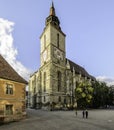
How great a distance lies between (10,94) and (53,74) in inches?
1401

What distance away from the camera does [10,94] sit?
1154 inches

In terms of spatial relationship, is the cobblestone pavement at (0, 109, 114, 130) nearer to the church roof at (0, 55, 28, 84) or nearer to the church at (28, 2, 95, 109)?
the church roof at (0, 55, 28, 84)

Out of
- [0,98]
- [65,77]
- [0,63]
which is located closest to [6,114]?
[0,98]

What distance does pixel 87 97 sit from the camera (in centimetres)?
6378

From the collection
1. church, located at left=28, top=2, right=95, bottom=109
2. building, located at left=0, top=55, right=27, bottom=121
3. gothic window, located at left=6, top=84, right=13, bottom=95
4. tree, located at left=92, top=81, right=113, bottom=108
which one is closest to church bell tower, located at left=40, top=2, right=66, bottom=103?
church, located at left=28, top=2, right=95, bottom=109

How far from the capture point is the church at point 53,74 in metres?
63.7

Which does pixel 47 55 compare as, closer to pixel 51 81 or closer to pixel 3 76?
pixel 51 81

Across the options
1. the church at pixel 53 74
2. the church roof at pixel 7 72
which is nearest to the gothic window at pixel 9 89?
the church roof at pixel 7 72

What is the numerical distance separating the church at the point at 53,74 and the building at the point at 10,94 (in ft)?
97.6

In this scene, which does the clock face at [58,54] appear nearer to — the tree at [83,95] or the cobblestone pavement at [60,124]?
the tree at [83,95]

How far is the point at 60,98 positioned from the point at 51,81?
6.25 m

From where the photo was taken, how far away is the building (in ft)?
91.5

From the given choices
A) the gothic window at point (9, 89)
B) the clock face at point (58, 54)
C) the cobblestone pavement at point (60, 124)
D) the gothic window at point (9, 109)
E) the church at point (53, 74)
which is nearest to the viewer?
the cobblestone pavement at point (60, 124)

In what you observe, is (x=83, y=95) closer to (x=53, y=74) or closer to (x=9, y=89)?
(x=53, y=74)
